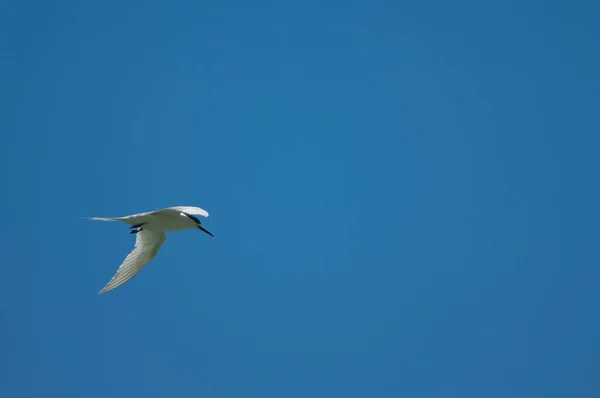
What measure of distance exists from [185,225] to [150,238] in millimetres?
1901

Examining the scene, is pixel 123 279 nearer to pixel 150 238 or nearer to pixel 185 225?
pixel 150 238

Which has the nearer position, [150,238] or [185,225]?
[185,225]

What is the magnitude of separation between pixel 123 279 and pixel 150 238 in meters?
1.16

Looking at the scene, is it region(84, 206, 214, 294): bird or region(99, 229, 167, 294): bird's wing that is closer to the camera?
region(84, 206, 214, 294): bird

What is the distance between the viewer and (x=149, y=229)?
1825cm

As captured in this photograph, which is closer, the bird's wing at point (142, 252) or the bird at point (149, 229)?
the bird at point (149, 229)

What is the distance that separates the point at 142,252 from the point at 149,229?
121 centimetres

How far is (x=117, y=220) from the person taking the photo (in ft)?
56.2

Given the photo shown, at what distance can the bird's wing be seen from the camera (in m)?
19.0

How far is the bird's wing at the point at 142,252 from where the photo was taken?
62.5ft

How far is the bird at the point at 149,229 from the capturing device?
16.9m

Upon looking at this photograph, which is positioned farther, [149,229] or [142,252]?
[142,252]

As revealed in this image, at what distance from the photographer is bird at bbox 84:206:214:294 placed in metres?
16.9

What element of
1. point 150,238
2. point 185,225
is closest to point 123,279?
point 150,238
